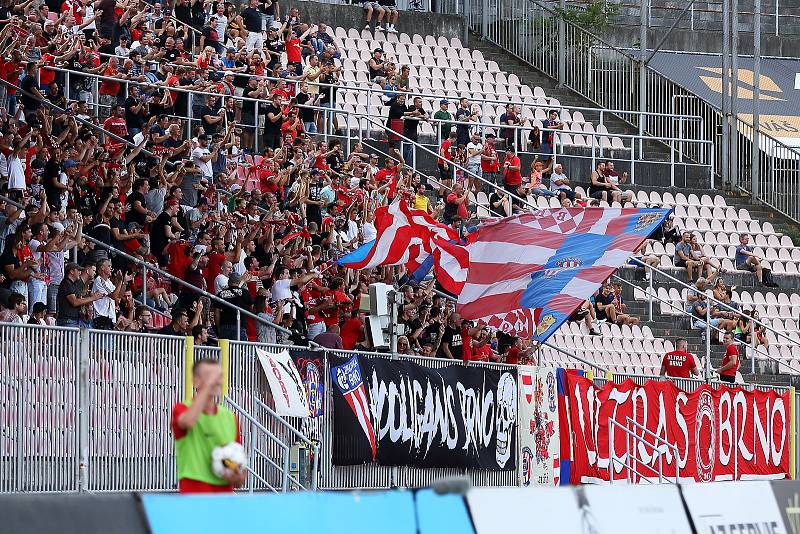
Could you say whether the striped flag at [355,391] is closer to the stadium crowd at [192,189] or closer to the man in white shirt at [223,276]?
the stadium crowd at [192,189]

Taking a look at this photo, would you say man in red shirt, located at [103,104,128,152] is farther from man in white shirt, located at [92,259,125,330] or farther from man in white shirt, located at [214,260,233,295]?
man in white shirt, located at [92,259,125,330]

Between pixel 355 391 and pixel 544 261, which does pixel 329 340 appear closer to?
pixel 355 391

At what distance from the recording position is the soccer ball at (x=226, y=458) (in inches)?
398

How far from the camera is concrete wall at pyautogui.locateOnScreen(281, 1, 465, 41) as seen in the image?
38.4 m

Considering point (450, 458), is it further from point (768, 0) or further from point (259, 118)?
point (768, 0)

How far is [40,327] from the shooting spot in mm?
14805

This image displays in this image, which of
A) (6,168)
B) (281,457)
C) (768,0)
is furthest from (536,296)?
(768,0)

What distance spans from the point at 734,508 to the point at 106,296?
9858 mm

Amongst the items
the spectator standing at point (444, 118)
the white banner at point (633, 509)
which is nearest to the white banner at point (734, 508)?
the white banner at point (633, 509)

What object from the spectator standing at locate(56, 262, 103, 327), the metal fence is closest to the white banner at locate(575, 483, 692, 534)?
the spectator standing at locate(56, 262, 103, 327)

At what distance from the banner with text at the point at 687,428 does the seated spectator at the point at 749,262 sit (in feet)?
27.4

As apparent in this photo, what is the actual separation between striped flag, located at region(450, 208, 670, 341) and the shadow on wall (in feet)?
56.9

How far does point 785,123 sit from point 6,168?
28899mm

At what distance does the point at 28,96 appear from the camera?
2223 centimetres
